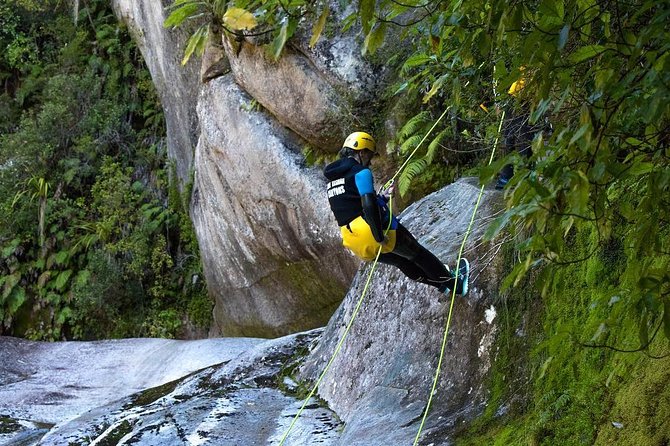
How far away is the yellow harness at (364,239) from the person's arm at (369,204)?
4.7 inches

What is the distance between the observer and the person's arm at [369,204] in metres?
6.69

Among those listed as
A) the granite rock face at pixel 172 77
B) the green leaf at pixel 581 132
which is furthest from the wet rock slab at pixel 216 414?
the granite rock face at pixel 172 77

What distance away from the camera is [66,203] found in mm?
18922

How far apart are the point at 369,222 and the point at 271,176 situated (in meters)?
6.30

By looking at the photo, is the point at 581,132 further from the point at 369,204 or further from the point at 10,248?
the point at 10,248

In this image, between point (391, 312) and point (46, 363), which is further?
point (46, 363)

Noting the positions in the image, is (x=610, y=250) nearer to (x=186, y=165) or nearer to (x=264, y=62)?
(x=264, y=62)

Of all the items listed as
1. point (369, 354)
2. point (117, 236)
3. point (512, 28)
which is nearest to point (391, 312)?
point (369, 354)

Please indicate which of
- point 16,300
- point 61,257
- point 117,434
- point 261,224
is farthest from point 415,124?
point 16,300

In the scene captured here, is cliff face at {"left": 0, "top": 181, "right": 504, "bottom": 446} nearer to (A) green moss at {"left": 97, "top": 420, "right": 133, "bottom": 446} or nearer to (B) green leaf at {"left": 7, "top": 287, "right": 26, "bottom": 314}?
(A) green moss at {"left": 97, "top": 420, "right": 133, "bottom": 446}

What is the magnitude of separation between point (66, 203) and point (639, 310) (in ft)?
58.7

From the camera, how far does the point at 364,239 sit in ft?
22.7

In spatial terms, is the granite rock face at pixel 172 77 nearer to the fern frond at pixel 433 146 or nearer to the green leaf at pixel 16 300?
the green leaf at pixel 16 300

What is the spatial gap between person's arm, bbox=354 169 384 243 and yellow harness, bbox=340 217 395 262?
0.39ft
